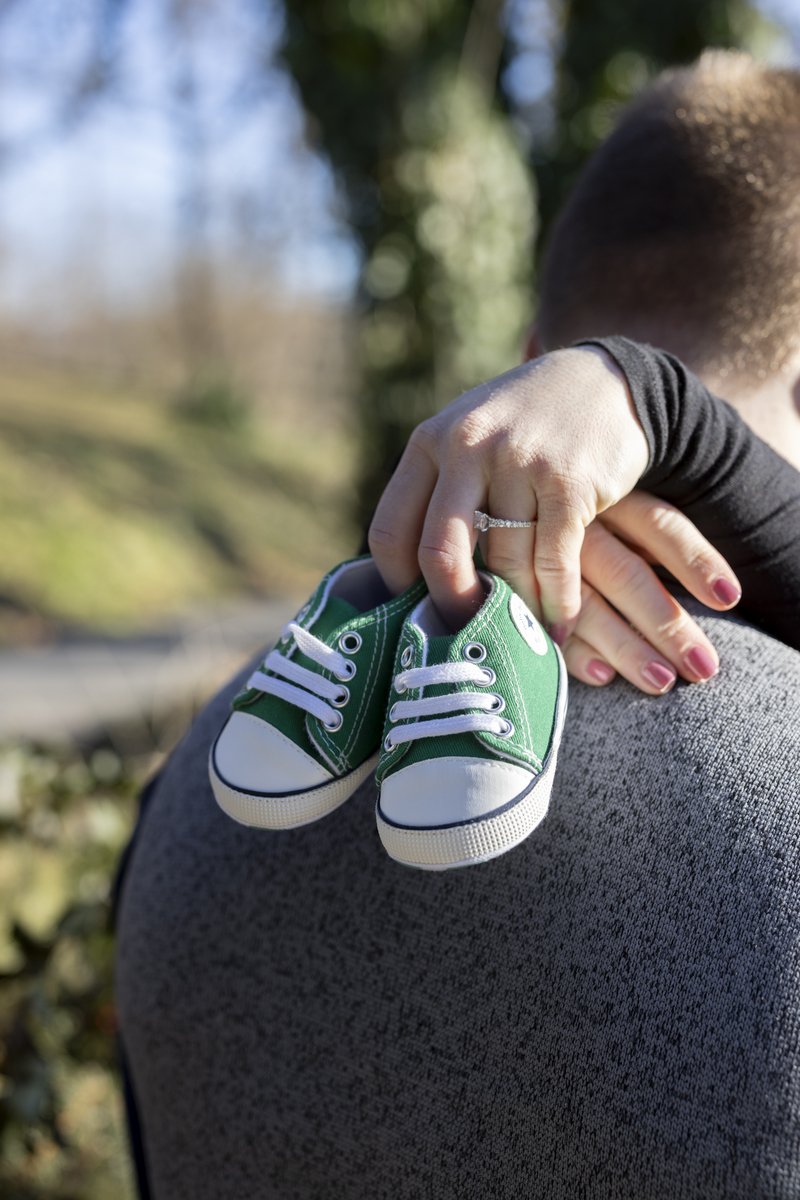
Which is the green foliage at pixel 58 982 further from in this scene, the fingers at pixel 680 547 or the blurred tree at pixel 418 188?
the blurred tree at pixel 418 188

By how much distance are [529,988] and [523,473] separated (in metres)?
0.53

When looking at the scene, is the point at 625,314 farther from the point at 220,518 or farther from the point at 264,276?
the point at 264,276

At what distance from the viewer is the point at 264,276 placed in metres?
19.1

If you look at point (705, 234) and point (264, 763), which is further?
point (705, 234)

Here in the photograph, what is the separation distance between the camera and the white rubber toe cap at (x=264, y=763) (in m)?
1.11

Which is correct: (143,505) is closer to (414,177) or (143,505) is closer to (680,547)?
(414,177)

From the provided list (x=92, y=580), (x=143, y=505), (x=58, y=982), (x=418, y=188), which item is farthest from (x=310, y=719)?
(x=143, y=505)

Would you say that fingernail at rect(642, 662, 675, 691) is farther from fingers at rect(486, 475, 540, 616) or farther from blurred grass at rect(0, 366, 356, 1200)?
blurred grass at rect(0, 366, 356, 1200)

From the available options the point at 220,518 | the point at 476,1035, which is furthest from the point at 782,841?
the point at 220,518

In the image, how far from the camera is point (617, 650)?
3.97 ft

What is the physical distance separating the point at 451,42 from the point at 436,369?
2377 mm

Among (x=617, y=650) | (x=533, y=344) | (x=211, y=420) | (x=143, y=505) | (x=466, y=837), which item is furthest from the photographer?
(x=211, y=420)

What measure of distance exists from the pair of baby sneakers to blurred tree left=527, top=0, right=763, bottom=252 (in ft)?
30.4

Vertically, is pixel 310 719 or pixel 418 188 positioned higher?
pixel 310 719
